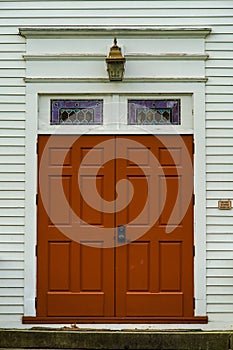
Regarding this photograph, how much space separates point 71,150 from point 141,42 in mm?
1581

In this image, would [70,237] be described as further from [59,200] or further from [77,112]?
[77,112]

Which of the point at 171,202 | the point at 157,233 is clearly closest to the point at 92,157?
the point at 171,202

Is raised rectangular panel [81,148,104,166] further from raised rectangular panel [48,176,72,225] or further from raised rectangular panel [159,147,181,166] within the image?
raised rectangular panel [159,147,181,166]

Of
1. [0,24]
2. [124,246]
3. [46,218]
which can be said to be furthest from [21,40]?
[124,246]

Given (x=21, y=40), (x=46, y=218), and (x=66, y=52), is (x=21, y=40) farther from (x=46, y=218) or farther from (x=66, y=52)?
(x=46, y=218)

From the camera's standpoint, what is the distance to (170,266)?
8562 mm

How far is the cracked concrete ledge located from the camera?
820cm

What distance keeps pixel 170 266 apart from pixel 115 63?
253 centimetres

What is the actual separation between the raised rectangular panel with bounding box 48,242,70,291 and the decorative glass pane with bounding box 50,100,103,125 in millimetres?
1567

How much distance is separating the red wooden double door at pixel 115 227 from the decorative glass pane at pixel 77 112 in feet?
0.71

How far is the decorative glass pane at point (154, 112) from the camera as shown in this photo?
873 centimetres

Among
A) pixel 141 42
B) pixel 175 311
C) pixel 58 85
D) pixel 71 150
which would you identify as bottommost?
pixel 175 311

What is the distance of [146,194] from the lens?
8641 millimetres

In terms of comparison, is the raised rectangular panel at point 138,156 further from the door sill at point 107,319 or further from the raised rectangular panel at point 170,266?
the door sill at point 107,319
